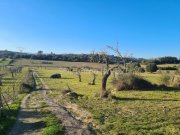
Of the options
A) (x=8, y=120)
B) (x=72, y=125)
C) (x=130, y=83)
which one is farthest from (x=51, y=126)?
(x=130, y=83)

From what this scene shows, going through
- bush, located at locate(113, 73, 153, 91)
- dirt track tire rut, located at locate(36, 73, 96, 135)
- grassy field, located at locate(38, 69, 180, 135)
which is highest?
bush, located at locate(113, 73, 153, 91)

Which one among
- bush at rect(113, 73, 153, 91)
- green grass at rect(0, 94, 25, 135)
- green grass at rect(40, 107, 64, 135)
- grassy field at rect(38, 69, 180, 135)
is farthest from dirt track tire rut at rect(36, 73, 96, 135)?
bush at rect(113, 73, 153, 91)

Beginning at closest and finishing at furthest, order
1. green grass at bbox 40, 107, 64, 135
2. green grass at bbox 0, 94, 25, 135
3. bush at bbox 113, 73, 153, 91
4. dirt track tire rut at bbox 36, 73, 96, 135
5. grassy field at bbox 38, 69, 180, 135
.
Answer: green grass at bbox 40, 107, 64, 135 → dirt track tire rut at bbox 36, 73, 96, 135 → grassy field at bbox 38, 69, 180, 135 → green grass at bbox 0, 94, 25, 135 → bush at bbox 113, 73, 153, 91

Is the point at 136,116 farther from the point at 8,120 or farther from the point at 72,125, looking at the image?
the point at 8,120

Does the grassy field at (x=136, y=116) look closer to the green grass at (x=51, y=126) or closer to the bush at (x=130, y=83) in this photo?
the green grass at (x=51, y=126)

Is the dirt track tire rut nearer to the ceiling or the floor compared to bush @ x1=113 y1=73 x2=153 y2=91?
nearer to the floor

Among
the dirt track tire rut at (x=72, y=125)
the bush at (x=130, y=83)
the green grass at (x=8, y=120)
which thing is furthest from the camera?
the bush at (x=130, y=83)

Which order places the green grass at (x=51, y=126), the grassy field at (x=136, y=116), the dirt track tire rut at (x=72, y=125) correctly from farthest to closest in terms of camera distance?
the grassy field at (x=136, y=116) < the dirt track tire rut at (x=72, y=125) < the green grass at (x=51, y=126)

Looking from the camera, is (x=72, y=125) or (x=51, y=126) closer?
(x=51, y=126)

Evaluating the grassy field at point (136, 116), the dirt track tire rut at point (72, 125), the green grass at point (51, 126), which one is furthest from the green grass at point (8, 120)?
the grassy field at point (136, 116)

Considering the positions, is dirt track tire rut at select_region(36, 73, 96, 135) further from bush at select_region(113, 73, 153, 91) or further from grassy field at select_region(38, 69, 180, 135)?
bush at select_region(113, 73, 153, 91)

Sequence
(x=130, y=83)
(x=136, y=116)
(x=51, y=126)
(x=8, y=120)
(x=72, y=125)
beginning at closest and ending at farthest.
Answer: (x=51, y=126)
(x=72, y=125)
(x=8, y=120)
(x=136, y=116)
(x=130, y=83)

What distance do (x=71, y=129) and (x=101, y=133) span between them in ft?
6.34

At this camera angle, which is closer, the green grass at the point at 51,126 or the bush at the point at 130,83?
the green grass at the point at 51,126
